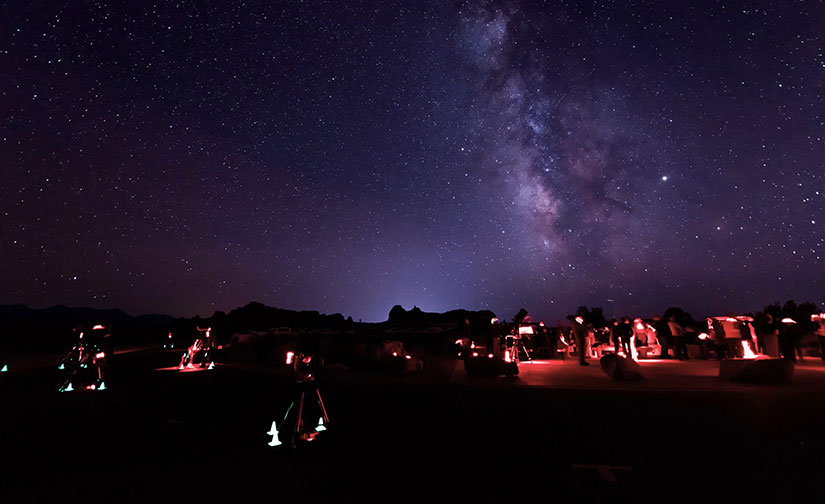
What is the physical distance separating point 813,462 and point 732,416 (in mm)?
2630

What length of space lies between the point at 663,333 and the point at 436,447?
20893 mm

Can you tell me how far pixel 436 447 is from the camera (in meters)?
5.78

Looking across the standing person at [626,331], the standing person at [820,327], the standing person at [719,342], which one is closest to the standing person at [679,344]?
the standing person at [719,342]

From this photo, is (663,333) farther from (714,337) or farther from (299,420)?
(299,420)

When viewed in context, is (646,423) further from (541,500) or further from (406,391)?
(406,391)

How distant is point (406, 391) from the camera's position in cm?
1121

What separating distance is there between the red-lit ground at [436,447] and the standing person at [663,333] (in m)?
10.8

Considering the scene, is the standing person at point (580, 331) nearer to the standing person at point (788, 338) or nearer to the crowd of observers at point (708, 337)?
Answer: the crowd of observers at point (708, 337)

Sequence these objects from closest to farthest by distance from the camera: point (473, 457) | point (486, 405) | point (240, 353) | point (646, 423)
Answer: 1. point (473, 457)
2. point (646, 423)
3. point (486, 405)
4. point (240, 353)

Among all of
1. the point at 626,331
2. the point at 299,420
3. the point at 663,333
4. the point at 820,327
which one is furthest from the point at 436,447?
the point at 820,327

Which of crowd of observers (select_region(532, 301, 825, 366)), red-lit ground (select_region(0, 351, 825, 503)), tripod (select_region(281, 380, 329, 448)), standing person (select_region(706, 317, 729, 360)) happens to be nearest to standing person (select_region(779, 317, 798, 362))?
crowd of observers (select_region(532, 301, 825, 366))

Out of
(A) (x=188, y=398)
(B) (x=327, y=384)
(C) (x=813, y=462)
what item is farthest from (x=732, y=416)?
(A) (x=188, y=398)

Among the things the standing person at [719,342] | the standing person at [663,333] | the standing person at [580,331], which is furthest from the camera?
the standing person at [663,333]

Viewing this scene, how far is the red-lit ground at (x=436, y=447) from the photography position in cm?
428
